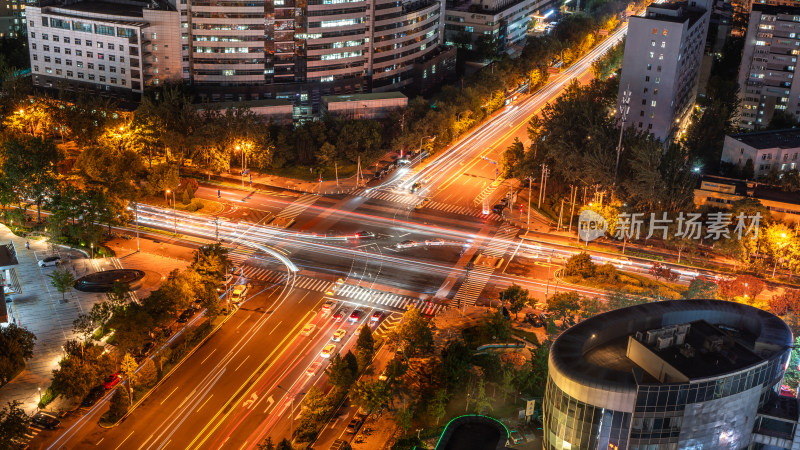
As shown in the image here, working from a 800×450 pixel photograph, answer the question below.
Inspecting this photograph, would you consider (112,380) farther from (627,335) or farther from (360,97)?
(360,97)

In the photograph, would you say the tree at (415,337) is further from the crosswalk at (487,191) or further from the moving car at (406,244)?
the crosswalk at (487,191)

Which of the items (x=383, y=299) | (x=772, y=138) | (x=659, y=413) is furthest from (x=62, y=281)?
(x=772, y=138)

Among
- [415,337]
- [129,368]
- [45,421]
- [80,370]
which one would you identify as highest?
[415,337]

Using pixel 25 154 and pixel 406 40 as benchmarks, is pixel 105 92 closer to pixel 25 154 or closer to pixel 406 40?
pixel 25 154

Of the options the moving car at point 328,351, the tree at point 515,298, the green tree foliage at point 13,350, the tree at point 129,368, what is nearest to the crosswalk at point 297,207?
the moving car at point 328,351

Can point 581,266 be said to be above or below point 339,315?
above

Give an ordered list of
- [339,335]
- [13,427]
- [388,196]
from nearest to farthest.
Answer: [13,427] < [339,335] < [388,196]

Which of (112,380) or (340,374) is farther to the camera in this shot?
(112,380)
